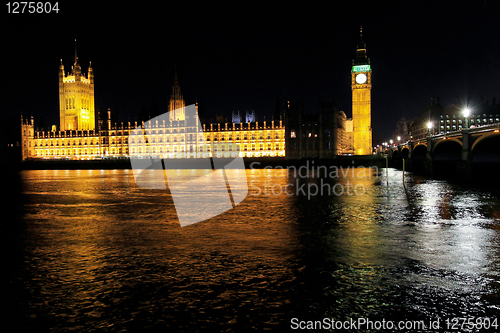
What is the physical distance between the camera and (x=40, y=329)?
5.64 m

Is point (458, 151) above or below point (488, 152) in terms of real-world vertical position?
above

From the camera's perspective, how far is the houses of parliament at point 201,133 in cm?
10750

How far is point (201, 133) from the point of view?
12419 cm

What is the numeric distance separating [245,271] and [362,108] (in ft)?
383

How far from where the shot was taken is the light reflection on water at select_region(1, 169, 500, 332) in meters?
6.05

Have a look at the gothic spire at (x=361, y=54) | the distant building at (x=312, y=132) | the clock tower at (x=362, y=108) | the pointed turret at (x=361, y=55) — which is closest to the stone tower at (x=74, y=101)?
the distant building at (x=312, y=132)

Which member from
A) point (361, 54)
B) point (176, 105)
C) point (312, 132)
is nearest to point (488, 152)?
point (312, 132)

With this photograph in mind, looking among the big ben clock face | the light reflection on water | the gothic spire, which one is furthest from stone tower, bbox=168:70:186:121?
the light reflection on water

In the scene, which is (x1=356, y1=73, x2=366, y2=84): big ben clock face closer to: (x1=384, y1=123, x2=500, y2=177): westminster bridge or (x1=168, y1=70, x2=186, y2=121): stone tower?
(x1=384, y1=123, x2=500, y2=177): westminster bridge

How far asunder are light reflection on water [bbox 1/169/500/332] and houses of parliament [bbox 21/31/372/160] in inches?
3674

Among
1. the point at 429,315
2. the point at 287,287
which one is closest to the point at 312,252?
the point at 287,287

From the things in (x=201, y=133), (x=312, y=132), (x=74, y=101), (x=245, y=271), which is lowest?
(x=245, y=271)

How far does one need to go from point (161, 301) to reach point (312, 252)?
4404 mm

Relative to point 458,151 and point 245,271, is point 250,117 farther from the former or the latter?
point 245,271
